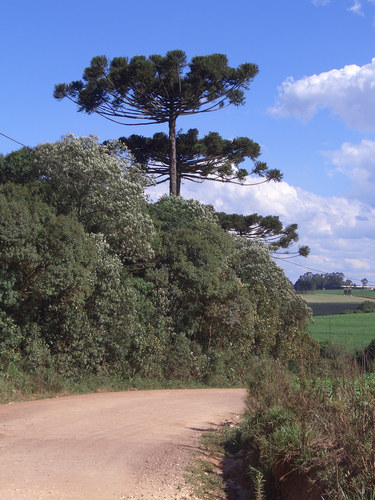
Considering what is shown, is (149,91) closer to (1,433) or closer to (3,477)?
(1,433)

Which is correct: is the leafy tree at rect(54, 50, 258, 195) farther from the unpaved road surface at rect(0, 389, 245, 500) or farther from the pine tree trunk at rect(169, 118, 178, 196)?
the unpaved road surface at rect(0, 389, 245, 500)

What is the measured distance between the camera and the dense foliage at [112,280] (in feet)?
51.5

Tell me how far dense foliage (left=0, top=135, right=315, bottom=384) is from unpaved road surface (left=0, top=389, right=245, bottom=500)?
9.61 ft

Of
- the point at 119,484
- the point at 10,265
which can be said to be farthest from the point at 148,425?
the point at 10,265

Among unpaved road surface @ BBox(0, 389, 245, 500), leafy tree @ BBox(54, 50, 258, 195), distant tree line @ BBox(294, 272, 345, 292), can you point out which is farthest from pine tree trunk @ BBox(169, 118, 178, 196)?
distant tree line @ BBox(294, 272, 345, 292)

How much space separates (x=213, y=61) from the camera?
30.0 metres

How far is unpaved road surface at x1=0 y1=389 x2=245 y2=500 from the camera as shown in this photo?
22.6 feet

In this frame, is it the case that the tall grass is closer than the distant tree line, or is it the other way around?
the tall grass

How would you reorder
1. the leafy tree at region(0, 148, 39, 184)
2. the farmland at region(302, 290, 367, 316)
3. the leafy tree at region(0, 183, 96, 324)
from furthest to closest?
the farmland at region(302, 290, 367, 316) < the leafy tree at region(0, 148, 39, 184) < the leafy tree at region(0, 183, 96, 324)

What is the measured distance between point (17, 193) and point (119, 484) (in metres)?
11.4

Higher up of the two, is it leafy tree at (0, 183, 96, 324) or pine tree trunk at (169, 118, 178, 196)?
pine tree trunk at (169, 118, 178, 196)

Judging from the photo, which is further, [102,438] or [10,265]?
[10,265]

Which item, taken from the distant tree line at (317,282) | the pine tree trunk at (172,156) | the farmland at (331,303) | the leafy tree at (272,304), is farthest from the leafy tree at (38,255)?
the distant tree line at (317,282)

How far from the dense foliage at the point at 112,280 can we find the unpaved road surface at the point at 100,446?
115 inches
